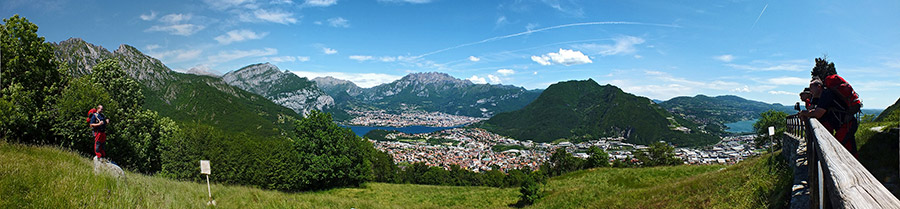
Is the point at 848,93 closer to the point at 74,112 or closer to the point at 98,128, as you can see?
the point at 98,128

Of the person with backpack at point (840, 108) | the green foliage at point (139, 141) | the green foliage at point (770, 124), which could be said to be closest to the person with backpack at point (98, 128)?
the green foliage at point (139, 141)

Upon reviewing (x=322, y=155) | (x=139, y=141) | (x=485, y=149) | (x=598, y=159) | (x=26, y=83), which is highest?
(x=26, y=83)

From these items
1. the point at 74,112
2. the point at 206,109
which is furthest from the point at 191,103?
the point at 74,112

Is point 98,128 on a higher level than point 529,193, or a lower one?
higher

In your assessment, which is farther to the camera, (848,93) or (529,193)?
(529,193)

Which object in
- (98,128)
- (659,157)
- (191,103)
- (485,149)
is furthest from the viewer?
(191,103)

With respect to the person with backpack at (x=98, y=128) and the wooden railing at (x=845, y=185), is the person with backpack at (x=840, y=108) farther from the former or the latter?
the person with backpack at (x=98, y=128)

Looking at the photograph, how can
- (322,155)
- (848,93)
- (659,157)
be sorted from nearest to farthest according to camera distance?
1. (848,93)
2. (322,155)
3. (659,157)

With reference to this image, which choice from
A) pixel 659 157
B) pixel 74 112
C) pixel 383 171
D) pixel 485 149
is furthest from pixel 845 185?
pixel 485 149
